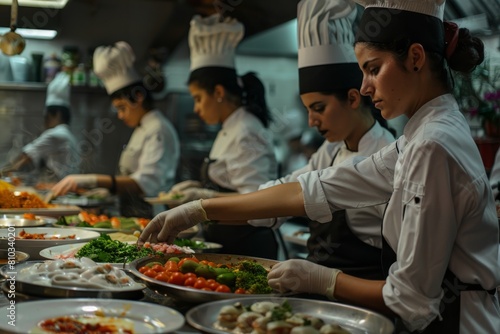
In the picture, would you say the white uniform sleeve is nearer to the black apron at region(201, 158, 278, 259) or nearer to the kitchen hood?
the black apron at region(201, 158, 278, 259)

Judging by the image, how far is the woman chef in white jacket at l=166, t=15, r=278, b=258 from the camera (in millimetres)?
4387

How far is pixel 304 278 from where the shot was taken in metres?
1.88

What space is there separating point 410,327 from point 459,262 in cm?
23

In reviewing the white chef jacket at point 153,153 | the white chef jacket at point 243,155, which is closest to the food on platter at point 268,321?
the white chef jacket at point 243,155

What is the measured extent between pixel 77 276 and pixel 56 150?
6249 millimetres

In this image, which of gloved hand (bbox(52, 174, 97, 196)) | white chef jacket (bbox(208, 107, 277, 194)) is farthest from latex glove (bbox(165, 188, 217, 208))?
gloved hand (bbox(52, 174, 97, 196))

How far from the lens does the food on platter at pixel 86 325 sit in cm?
150

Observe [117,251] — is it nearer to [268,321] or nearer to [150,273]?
[150,273]

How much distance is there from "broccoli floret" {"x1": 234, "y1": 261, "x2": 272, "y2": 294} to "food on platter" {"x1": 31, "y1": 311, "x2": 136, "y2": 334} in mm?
419

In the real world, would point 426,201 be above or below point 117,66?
below

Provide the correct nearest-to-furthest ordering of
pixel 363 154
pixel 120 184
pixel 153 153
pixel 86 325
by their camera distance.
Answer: pixel 86 325
pixel 363 154
pixel 120 184
pixel 153 153

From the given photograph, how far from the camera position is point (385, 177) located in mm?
2322

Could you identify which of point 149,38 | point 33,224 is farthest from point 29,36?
point 33,224

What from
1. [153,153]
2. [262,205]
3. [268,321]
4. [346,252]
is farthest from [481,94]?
[268,321]
